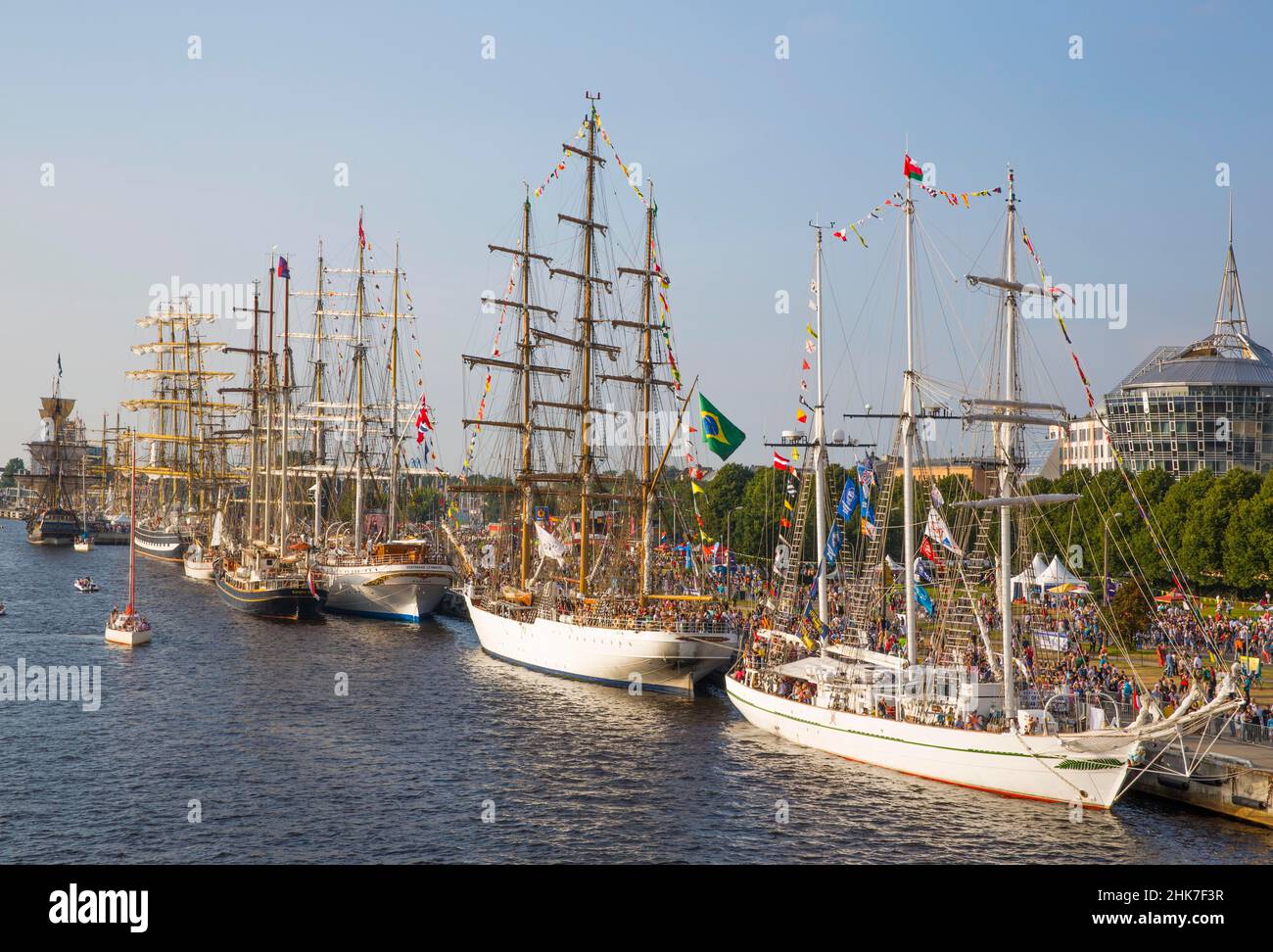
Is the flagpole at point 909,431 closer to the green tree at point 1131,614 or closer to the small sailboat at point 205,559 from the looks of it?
the green tree at point 1131,614

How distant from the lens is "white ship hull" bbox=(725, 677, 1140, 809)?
112 ft

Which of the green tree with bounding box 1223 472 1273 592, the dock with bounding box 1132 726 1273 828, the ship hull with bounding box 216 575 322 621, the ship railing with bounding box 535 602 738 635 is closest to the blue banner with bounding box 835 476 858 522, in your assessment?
the ship railing with bounding box 535 602 738 635

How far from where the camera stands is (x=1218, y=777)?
3334cm

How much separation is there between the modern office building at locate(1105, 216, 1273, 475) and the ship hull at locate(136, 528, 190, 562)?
134517mm

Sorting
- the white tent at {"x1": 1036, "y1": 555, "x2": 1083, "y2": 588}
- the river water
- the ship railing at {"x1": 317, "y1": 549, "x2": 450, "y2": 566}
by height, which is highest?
the white tent at {"x1": 1036, "y1": 555, "x2": 1083, "y2": 588}

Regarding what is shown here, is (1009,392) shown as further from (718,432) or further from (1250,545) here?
(1250,545)

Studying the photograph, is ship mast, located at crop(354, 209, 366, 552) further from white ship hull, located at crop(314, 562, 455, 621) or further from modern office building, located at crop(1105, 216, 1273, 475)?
modern office building, located at crop(1105, 216, 1273, 475)

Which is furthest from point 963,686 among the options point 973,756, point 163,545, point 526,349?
point 163,545

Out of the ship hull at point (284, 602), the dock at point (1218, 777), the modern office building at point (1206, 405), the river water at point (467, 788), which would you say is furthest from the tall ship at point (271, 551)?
the modern office building at point (1206, 405)

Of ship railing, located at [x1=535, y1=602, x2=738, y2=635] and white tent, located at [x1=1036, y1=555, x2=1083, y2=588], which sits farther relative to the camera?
white tent, located at [x1=1036, y1=555, x2=1083, y2=588]

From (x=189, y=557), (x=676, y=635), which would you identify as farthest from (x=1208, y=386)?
(x=189, y=557)
